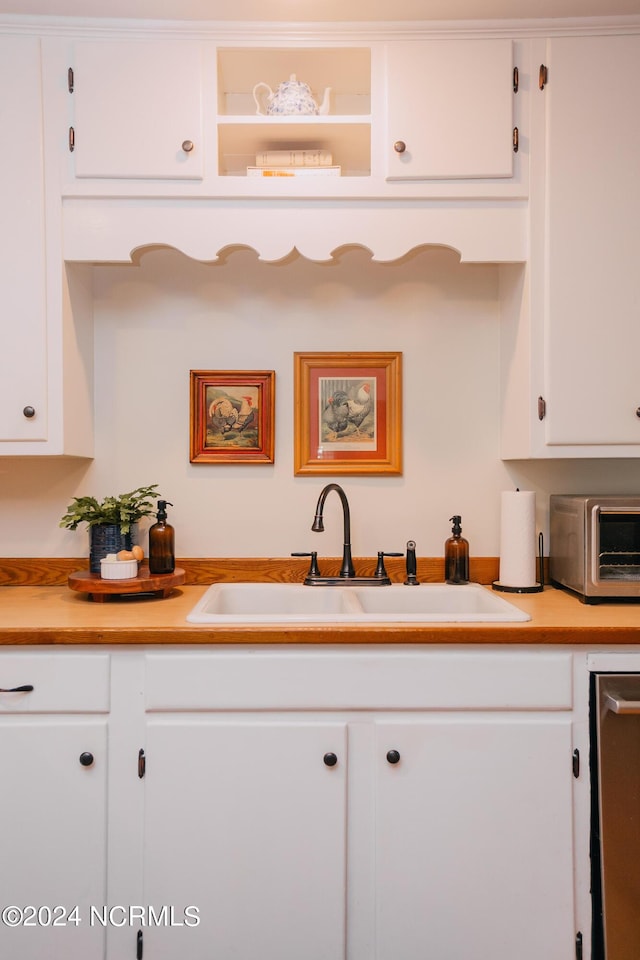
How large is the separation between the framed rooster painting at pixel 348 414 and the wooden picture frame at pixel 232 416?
0.10m

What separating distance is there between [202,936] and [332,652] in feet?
2.36

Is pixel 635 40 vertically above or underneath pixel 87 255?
above

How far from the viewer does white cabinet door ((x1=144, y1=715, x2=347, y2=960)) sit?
1.50m

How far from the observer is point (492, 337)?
2127mm

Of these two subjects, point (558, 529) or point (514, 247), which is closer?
point (514, 247)

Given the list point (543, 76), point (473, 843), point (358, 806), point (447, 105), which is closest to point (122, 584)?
point (358, 806)

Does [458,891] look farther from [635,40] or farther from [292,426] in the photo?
[635,40]

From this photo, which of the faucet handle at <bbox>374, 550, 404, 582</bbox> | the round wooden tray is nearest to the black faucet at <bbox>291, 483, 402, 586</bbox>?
the faucet handle at <bbox>374, 550, 404, 582</bbox>

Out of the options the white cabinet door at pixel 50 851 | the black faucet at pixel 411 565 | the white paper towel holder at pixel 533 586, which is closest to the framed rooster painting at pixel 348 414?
the black faucet at pixel 411 565

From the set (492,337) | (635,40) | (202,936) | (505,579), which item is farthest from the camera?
(492,337)

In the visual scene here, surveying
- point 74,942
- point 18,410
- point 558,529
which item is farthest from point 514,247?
point 74,942

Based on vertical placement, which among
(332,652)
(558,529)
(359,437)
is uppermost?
(359,437)

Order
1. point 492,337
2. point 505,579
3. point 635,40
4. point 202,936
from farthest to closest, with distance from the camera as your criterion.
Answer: point 492,337 → point 505,579 → point 635,40 → point 202,936

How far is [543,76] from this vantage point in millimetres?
1802
